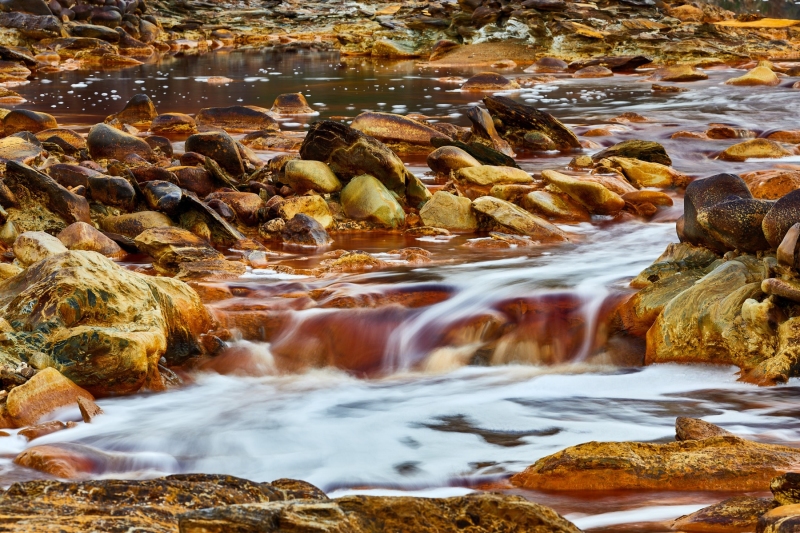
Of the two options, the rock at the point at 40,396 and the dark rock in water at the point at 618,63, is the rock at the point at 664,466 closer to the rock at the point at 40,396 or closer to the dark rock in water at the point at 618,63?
the rock at the point at 40,396

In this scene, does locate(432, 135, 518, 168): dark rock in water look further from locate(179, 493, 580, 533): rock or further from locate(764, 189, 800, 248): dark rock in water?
locate(179, 493, 580, 533): rock

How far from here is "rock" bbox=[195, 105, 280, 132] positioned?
1316 cm

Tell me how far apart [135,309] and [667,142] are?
8.79m

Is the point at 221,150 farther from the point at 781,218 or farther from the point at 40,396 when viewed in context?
the point at 781,218

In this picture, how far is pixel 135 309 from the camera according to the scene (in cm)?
492

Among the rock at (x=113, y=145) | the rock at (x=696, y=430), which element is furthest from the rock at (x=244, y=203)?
the rock at (x=696, y=430)

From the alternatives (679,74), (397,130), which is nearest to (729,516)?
(397,130)

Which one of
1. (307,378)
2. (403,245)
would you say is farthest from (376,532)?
(403,245)

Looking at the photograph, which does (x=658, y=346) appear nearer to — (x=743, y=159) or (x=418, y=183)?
(x=418, y=183)

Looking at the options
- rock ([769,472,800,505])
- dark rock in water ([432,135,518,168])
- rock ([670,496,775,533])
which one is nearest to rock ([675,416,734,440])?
Result: rock ([670,496,775,533])

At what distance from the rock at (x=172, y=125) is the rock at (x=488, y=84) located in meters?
7.62

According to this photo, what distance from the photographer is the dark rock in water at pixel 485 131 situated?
11.3 m

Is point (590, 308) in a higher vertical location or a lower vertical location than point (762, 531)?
lower

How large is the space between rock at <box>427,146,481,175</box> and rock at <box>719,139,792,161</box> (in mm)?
3413
